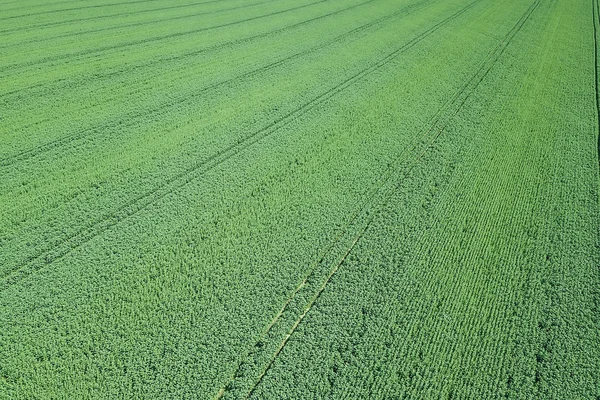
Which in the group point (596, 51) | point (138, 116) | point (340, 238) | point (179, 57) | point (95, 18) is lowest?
point (340, 238)

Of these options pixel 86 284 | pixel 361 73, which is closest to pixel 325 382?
pixel 86 284

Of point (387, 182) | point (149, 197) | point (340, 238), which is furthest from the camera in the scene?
point (387, 182)

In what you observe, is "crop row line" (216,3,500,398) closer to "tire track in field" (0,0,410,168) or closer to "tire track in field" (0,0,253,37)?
"tire track in field" (0,0,410,168)

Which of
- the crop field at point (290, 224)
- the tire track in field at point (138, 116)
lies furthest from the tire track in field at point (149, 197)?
the tire track in field at point (138, 116)

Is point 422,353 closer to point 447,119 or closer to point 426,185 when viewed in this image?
point 426,185

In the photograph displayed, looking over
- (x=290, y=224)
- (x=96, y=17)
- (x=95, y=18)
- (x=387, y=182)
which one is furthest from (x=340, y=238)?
(x=96, y=17)

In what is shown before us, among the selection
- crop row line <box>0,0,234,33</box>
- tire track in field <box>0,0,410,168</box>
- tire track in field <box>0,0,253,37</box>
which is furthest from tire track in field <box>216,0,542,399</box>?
tire track in field <box>0,0,253,37</box>

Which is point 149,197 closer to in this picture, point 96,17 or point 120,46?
point 120,46
